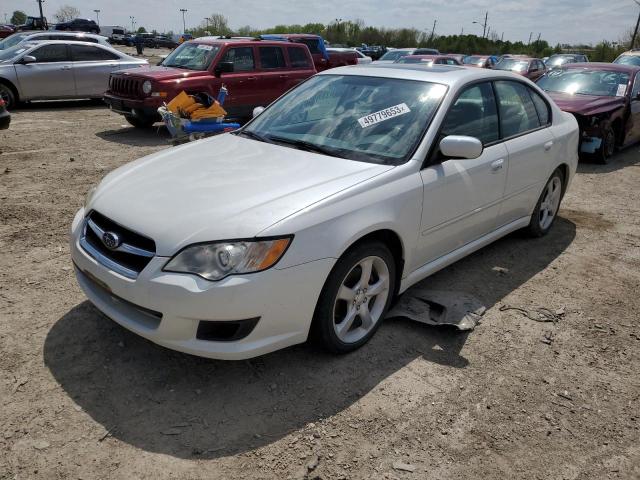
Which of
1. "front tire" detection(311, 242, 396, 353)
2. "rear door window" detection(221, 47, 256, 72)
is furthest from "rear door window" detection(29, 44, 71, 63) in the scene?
"front tire" detection(311, 242, 396, 353)

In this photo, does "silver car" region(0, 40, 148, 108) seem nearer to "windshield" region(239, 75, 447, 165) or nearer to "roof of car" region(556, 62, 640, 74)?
"windshield" region(239, 75, 447, 165)

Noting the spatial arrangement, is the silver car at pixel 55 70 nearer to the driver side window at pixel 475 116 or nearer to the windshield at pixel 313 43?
the windshield at pixel 313 43

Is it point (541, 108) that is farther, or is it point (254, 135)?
point (541, 108)

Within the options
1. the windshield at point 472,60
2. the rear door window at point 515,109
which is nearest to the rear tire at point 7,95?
the rear door window at point 515,109

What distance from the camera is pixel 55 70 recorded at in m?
11.6

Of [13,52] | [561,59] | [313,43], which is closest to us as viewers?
[13,52]

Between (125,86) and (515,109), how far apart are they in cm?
761

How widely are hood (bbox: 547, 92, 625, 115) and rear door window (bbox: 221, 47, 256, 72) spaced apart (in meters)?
5.72

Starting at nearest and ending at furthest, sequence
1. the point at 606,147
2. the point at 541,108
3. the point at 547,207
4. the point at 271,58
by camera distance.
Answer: the point at 541,108 → the point at 547,207 → the point at 606,147 → the point at 271,58

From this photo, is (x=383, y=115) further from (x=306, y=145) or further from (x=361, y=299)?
(x=361, y=299)

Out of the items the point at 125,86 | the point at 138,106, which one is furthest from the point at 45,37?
the point at 138,106

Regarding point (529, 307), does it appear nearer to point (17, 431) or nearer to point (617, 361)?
point (617, 361)

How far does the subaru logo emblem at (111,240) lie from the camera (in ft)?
9.11

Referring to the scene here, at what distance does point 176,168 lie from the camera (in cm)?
336
